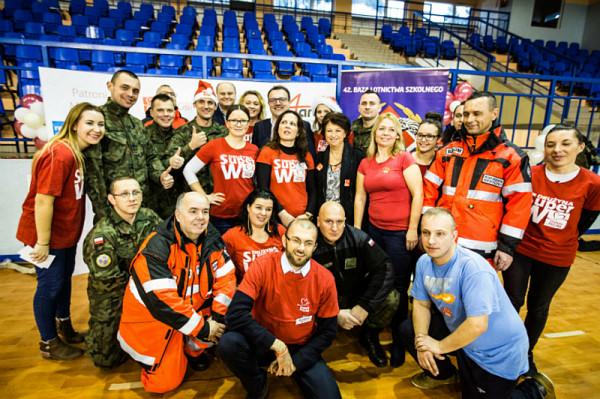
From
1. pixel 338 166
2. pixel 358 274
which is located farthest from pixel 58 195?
pixel 358 274

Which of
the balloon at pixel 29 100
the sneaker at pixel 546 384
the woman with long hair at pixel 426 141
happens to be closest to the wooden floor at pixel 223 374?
the sneaker at pixel 546 384

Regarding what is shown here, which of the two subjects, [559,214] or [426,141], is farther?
[426,141]

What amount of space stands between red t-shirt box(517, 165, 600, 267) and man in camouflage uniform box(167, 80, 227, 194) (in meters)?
2.45

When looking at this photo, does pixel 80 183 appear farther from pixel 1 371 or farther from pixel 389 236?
pixel 389 236

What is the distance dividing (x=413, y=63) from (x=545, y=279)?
9.82 m

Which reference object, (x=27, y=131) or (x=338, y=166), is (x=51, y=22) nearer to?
(x=27, y=131)

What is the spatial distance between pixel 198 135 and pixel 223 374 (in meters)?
1.81

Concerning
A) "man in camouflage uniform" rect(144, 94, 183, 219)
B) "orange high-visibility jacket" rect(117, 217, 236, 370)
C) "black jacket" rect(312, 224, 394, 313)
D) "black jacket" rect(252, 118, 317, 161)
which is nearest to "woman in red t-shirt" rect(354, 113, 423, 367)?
"black jacket" rect(312, 224, 394, 313)

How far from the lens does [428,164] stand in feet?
8.56

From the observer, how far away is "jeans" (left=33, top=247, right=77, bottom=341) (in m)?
2.14

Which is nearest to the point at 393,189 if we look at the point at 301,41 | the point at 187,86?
the point at 187,86

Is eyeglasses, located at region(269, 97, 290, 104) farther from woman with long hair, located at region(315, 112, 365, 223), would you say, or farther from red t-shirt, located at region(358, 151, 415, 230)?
red t-shirt, located at region(358, 151, 415, 230)

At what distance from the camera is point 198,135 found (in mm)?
2662

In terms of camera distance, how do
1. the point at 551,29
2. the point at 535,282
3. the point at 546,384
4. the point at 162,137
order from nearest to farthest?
the point at 546,384 → the point at 535,282 → the point at 162,137 → the point at 551,29
